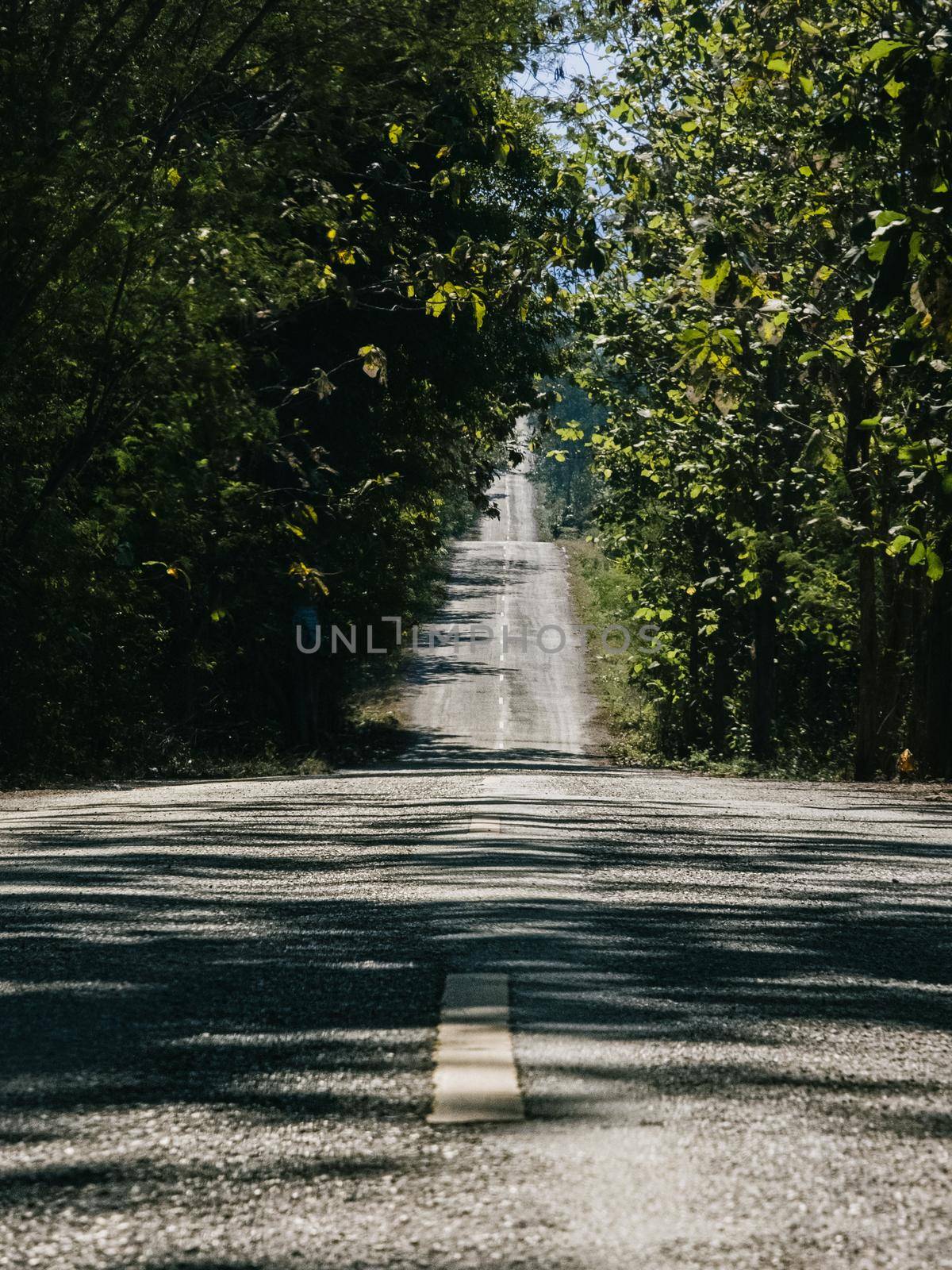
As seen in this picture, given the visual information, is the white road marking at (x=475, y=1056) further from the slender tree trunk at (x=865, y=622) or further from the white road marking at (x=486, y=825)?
the slender tree trunk at (x=865, y=622)

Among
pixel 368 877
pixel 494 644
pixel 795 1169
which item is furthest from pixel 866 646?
pixel 494 644

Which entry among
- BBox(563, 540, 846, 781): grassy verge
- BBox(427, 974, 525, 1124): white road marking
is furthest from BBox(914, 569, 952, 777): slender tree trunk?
BBox(427, 974, 525, 1124): white road marking

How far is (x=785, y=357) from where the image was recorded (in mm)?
26812

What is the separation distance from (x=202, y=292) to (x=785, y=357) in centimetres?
1230

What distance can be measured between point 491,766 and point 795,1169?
24491 mm

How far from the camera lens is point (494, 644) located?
69.2m

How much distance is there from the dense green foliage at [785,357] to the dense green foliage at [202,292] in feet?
6.06

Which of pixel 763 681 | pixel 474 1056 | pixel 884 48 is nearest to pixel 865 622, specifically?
pixel 763 681

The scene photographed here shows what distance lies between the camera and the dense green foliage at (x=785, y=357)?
41.5 feet

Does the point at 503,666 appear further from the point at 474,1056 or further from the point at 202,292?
the point at 474,1056

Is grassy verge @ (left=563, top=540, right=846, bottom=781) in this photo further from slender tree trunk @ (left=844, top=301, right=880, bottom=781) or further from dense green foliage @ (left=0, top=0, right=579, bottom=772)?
dense green foliage @ (left=0, top=0, right=579, bottom=772)

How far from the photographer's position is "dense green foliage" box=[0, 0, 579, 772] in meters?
16.4

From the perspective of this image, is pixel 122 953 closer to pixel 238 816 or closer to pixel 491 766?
pixel 238 816

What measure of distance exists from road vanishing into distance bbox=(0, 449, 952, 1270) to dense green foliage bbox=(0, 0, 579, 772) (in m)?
7.93
